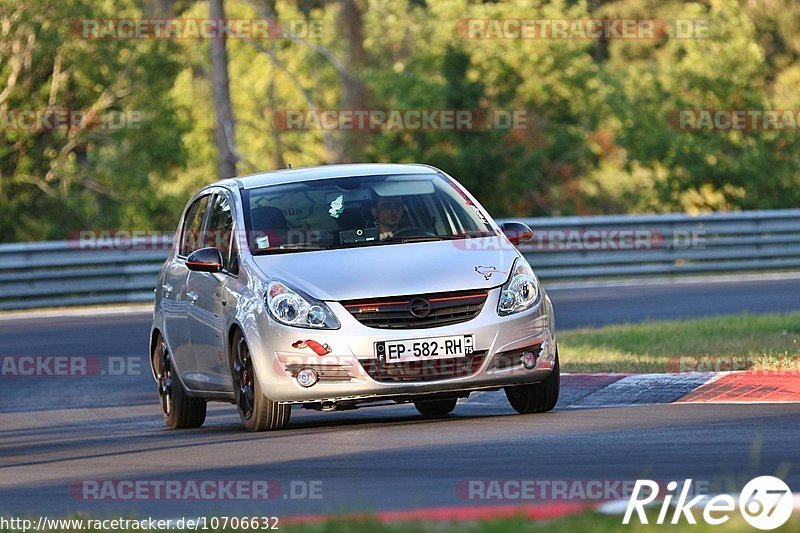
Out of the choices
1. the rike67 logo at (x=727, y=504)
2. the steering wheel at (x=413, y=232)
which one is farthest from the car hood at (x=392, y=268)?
the rike67 logo at (x=727, y=504)

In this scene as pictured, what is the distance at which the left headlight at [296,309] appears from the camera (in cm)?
1052

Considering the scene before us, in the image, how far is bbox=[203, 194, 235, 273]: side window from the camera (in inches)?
463

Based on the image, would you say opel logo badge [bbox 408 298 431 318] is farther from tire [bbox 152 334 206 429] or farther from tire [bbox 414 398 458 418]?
tire [bbox 152 334 206 429]

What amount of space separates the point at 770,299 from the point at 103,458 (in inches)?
533

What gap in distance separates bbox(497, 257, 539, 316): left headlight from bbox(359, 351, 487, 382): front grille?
0.39 meters

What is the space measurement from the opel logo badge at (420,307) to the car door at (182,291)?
2318 mm

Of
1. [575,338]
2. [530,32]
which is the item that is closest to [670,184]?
[530,32]

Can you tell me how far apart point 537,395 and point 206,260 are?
2.34 metres

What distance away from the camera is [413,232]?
11492 mm

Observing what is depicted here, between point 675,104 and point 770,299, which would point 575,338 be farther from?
point 675,104

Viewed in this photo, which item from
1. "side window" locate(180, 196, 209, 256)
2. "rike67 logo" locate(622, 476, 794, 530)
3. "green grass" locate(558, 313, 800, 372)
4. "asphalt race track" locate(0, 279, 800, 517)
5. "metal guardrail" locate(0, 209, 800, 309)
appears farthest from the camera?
"metal guardrail" locate(0, 209, 800, 309)

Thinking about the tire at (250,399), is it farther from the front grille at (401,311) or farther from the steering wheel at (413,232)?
the steering wheel at (413,232)

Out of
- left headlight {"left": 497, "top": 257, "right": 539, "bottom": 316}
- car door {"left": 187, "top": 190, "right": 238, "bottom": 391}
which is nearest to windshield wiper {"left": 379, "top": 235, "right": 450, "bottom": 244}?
left headlight {"left": 497, "top": 257, "right": 539, "bottom": 316}

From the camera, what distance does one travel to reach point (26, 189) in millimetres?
35625
